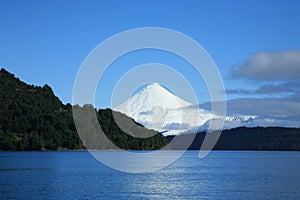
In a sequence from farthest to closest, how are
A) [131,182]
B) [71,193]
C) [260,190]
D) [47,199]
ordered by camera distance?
1. [131,182]
2. [260,190]
3. [71,193]
4. [47,199]

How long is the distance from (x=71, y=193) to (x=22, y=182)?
2755 centimetres

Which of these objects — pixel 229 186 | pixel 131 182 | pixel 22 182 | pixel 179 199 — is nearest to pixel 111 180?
pixel 131 182

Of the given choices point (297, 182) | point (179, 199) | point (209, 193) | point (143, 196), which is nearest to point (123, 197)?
point (143, 196)

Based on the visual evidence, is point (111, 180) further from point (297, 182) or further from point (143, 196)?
point (297, 182)

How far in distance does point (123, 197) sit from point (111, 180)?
113 feet

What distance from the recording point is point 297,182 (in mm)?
127188

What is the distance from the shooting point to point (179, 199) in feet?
309

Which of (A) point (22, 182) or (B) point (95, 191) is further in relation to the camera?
(A) point (22, 182)

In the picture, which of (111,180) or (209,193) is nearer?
(209,193)

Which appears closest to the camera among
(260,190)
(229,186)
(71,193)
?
(71,193)

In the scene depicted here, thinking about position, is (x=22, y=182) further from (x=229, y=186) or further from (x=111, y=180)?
(x=229, y=186)

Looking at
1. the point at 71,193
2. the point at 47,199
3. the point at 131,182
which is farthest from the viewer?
the point at 131,182

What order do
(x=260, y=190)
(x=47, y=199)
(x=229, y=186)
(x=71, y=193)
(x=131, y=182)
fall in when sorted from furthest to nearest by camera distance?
(x=131, y=182) → (x=229, y=186) → (x=260, y=190) → (x=71, y=193) → (x=47, y=199)

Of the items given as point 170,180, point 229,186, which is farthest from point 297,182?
point 170,180
